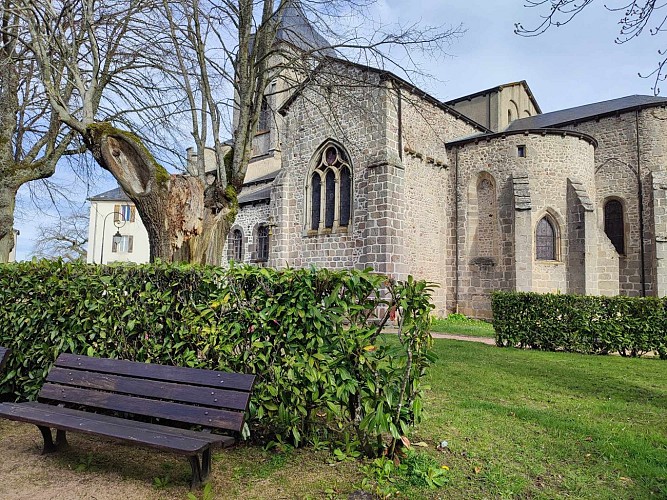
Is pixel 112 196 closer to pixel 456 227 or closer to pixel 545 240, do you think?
pixel 456 227

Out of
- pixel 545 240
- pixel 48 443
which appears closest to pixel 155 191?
pixel 48 443

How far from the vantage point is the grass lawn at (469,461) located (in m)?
3.00

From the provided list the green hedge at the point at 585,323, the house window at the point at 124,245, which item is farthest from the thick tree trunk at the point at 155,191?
the house window at the point at 124,245

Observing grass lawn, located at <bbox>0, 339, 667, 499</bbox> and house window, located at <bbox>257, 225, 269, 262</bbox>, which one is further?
house window, located at <bbox>257, 225, 269, 262</bbox>

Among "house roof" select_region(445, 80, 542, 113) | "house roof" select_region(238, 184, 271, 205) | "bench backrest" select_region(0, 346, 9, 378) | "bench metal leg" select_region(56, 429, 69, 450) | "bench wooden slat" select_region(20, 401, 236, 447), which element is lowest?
"bench metal leg" select_region(56, 429, 69, 450)

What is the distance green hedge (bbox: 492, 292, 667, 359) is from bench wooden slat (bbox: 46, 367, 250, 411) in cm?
840

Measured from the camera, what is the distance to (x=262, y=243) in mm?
21938

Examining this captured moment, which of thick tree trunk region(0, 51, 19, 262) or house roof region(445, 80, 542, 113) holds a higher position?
house roof region(445, 80, 542, 113)

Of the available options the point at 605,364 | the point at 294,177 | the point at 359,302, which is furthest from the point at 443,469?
the point at 294,177

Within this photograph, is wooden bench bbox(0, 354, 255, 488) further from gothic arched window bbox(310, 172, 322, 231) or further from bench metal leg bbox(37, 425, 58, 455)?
gothic arched window bbox(310, 172, 322, 231)

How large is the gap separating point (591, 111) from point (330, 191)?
13.7m

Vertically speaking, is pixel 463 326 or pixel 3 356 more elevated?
pixel 3 356

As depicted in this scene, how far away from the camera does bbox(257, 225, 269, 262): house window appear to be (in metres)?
21.7

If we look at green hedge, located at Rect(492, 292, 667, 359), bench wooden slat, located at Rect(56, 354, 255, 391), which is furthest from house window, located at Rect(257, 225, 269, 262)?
bench wooden slat, located at Rect(56, 354, 255, 391)
